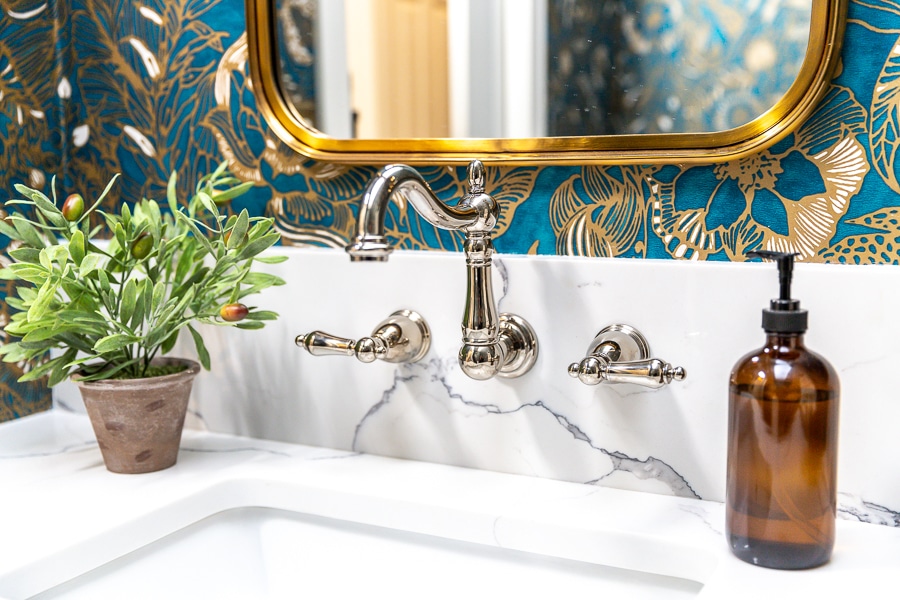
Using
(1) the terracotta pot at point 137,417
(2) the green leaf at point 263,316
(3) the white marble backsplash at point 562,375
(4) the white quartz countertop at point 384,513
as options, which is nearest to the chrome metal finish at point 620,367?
(3) the white marble backsplash at point 562,375

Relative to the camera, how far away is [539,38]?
2.93ft

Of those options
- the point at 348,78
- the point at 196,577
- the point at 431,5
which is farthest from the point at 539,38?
the point at 196,577

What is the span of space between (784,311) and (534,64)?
0.37 metres

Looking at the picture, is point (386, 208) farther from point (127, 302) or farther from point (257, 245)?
point (127, 302)

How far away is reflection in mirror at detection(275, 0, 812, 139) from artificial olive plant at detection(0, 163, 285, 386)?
18 cm

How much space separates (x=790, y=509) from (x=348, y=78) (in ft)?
2.13

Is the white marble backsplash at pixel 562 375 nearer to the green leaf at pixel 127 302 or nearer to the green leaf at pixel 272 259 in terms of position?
the green leaf at pixel 272 259

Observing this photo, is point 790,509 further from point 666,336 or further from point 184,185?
point 184,185

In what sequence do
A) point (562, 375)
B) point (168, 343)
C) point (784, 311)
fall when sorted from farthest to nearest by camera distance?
point (168, 343), point (562, 375), point (784, 311)

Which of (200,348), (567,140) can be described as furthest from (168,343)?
(567,140)

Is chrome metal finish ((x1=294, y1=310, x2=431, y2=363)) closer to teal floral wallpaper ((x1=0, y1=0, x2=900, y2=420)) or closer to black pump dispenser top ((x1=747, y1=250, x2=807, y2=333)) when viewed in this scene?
teal floral wallpaper ((x1=0, y1=0, x2=900, y2=420))

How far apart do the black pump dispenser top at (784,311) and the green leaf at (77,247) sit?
659mm

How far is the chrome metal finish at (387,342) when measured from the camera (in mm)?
916

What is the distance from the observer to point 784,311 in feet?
2.25
